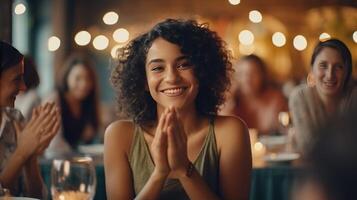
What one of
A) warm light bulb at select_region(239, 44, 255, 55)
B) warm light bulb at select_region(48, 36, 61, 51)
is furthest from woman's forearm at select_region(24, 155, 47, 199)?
warm light bulb at select_region(239, 44, 255, 55)

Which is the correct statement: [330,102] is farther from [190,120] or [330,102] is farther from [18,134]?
[18,134]

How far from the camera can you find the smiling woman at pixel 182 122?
235cm

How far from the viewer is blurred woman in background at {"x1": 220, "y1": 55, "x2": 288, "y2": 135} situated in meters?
5.48

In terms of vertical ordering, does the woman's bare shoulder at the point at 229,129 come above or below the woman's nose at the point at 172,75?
below

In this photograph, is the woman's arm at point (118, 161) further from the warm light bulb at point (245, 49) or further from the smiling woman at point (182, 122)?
the warm light bulb at point (245, 49)

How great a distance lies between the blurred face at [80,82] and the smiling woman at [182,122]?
2.32m

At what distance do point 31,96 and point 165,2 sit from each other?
343cm

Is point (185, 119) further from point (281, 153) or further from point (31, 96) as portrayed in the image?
point (31, 96)

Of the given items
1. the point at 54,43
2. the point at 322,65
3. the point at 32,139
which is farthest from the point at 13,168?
the point at 54,43

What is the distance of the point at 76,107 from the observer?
4664 mm

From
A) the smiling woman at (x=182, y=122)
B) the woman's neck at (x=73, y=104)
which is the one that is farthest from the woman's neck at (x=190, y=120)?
the woman's neck at (x=73, y=104)

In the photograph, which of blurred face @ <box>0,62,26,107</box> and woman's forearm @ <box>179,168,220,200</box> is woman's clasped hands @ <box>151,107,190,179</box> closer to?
woman's forearm @ <box>179,168,220,200</box>

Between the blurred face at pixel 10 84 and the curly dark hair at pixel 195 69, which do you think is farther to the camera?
the curly dark hair at pixel 195 69

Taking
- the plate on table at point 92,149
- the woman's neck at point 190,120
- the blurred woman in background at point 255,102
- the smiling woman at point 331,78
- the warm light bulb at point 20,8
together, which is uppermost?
the warm light bulb at point 20,8
